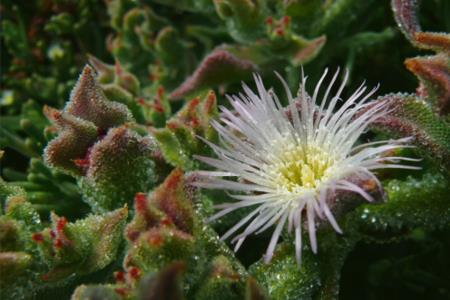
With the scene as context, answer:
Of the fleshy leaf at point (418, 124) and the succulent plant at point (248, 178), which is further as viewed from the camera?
the fleshy leaf at point (418, 124)

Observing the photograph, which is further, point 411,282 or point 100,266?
point 411,282

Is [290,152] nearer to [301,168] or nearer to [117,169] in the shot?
[301,168]

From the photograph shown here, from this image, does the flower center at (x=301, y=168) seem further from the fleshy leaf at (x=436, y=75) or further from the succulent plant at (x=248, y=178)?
the fleshy leaf at (x=436, y=75)

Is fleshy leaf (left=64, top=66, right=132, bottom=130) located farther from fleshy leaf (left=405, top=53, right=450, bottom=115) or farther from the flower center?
fleshy leaf (left=405, top=53, right=450, bottom=115)

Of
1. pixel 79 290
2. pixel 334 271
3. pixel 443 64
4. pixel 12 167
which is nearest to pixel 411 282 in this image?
pixel 334 271

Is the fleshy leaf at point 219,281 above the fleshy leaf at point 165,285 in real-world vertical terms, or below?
below

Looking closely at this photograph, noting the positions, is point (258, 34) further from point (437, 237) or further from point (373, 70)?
point (437, 237)

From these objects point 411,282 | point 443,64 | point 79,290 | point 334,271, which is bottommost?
point 411,282

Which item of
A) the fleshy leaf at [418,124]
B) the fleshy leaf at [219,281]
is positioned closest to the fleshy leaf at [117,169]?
the fleshy leaf at [219,281]

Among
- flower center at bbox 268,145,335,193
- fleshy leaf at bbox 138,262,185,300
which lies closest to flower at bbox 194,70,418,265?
flower center at bbox 268,145,335,193
